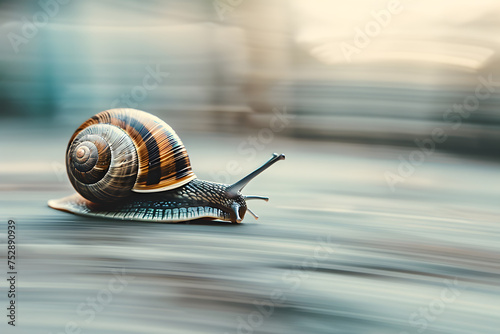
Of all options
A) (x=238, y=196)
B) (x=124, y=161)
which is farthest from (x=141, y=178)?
(x=238, y=196)

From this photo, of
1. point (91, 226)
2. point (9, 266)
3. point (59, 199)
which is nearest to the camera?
→ point (9, 266)

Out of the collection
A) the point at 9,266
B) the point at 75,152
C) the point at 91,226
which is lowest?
the point at 9,266

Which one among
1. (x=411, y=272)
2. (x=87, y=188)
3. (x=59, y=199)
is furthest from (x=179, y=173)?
(x=411, y=272)

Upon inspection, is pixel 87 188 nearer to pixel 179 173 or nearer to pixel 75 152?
pixel 75 152

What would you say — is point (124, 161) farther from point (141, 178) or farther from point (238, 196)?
point (238, 196)
